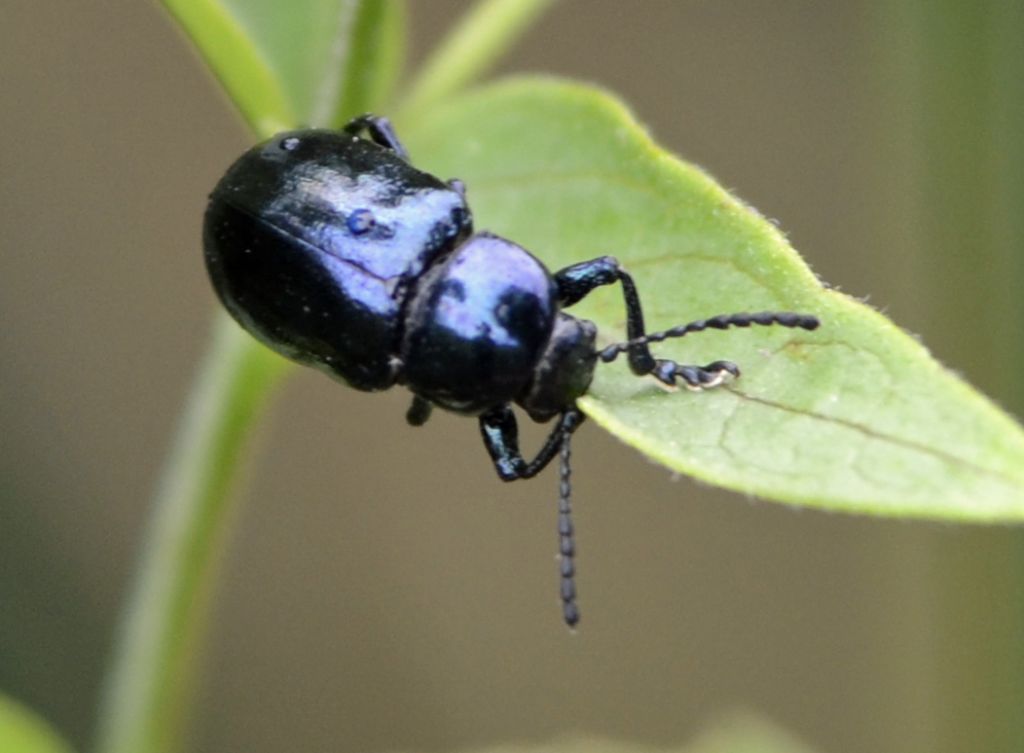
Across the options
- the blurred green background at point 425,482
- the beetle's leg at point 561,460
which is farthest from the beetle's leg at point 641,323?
the blurred green background at point 425,482

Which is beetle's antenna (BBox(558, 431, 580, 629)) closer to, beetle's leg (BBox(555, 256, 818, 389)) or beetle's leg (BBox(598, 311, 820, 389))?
beetle's leg (BBox(555, 256, 818, 389))

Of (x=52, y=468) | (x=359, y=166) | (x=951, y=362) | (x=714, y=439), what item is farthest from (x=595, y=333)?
(x=52, y=468)

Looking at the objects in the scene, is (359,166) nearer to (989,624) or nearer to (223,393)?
(223,393)

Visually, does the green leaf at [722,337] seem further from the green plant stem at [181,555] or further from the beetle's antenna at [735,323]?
the green plant stem at [181,555]

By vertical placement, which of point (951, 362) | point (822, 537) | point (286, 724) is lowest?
point (822, 537)

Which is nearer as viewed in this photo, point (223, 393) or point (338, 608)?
point (223, 393)

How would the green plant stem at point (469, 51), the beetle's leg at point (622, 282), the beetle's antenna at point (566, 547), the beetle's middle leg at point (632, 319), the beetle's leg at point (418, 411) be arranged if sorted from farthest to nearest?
the beetle's leg at point (418, 411)
the green plant stem at point (469, 51)
the beetle's antenna at point (566, 547)
the beetle's leg at point (622, 282)
the beetle's middle leg at point (632, 319)

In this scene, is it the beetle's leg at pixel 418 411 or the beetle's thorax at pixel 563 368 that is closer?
the beetle's thorax at pixel 563 368
